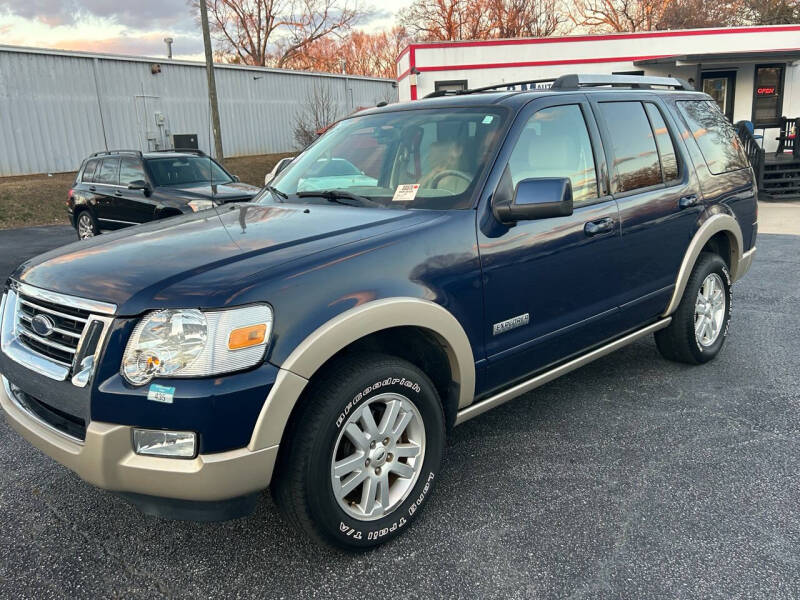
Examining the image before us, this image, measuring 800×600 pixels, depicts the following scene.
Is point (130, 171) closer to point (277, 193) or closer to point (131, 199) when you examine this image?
point (131, 199)

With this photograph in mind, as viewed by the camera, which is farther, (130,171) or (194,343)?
(130,171)

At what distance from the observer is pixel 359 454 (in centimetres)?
256

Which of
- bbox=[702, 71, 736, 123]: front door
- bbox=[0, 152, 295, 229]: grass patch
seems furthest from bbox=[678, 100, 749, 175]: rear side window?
bbox=[702, 71, 736, 123]: front door

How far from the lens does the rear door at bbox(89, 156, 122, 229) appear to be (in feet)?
35.8

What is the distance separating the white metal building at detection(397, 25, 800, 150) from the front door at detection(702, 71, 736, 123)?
0.33 metres

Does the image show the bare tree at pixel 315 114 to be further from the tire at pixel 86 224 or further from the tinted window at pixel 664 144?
the tinted window at pixel 664 144

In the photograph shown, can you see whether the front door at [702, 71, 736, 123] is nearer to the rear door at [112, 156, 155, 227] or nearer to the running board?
the rear door at [112, 156, 155, 227]

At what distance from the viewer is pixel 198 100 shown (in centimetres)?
2567

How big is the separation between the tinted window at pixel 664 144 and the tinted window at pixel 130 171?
335 inches

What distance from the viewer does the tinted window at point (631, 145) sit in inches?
150

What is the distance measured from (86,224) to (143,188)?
2.19 meters

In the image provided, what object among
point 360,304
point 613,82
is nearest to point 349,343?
point 360,304

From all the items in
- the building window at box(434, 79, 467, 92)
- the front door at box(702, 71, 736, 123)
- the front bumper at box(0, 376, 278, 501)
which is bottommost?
the front bumper at box(0, 376, 278, 501)

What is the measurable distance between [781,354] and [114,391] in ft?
15.5
